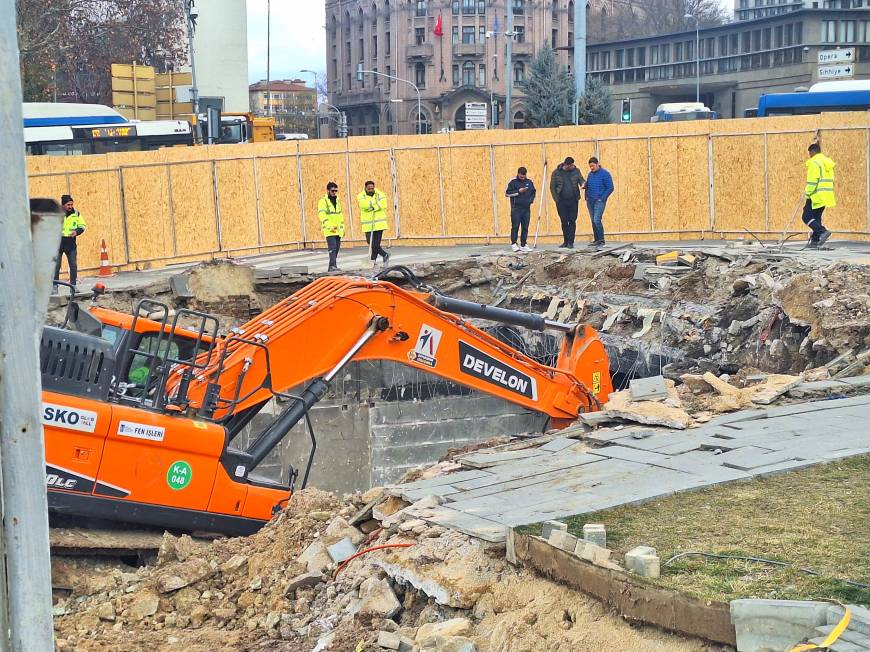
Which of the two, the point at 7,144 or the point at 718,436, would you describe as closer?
the point at 7,144

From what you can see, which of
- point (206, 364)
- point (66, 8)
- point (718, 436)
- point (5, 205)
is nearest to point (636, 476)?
point (718, 436)

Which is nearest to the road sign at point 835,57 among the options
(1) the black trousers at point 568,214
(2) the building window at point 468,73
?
(1) the black trousers at point 568,214

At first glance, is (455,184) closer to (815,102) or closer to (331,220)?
(331,220)

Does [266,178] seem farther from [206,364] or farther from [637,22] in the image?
[637,22]

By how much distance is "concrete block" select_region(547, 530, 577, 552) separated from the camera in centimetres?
625

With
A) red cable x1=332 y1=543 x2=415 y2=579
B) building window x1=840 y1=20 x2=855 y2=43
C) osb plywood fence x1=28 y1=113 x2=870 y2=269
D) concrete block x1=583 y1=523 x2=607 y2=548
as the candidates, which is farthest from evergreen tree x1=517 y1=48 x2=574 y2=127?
concrete block x1=583 y1=523 x2=607 y2=548

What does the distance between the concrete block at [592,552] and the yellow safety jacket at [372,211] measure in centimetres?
1575

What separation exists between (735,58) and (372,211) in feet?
187

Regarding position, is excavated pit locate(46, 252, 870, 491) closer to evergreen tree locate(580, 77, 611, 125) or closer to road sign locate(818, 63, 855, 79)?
road sign locate(818, 63, 855, 79)

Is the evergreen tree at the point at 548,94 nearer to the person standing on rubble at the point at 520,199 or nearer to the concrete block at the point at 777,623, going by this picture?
the person standing on rubble at the point at 520,199

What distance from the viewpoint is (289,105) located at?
140250mm

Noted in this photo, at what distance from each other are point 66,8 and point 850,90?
25131mm

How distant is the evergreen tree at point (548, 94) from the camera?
5628 centimetres

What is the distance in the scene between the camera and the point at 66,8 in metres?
37.2
